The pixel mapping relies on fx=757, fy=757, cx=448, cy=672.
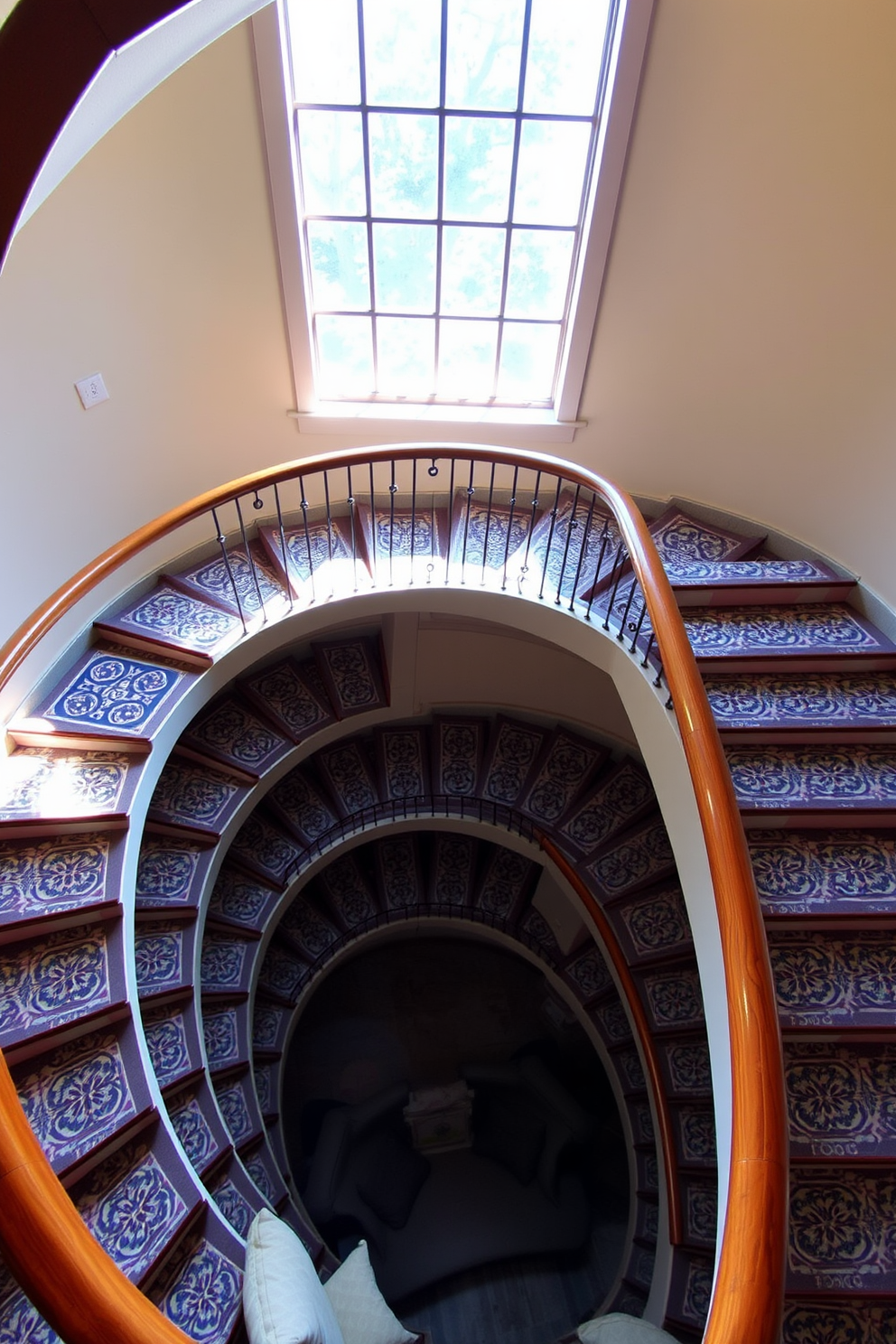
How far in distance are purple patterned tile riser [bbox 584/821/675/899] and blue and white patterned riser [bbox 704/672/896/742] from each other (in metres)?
1.92

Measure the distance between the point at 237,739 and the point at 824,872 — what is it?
333 centimetres

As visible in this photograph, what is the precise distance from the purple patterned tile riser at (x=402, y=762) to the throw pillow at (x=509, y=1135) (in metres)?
2.62

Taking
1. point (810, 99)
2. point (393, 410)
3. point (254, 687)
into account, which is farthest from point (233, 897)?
point (810, 99)

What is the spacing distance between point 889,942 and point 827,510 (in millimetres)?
2135

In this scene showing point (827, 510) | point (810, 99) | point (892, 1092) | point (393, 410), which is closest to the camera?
point (892, 1092)

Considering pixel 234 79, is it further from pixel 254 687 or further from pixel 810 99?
pixel 254 687

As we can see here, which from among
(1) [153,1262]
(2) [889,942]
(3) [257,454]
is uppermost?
(3) [257,454]

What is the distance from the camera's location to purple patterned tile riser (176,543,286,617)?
402 cm

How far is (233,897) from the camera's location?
4.86m

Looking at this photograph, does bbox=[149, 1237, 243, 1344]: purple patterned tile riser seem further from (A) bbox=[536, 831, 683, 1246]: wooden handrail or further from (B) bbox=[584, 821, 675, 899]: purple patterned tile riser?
(B) bbox=[584, 821, 675, 899]: purple patterned tile riser

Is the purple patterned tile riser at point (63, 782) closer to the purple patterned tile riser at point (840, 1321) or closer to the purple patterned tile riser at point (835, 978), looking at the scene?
the purple patterned tile riser at point (835, 978)

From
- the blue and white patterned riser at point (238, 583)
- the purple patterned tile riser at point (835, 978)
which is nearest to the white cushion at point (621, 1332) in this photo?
the purple patterned tile riser at point (835, 978)

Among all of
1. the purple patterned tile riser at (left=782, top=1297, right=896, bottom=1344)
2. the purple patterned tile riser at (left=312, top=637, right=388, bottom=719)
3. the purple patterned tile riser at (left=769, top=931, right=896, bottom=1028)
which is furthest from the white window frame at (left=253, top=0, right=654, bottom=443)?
the purple patterned tile riser at (left=782, top=1297, right=896, bottom=1344)

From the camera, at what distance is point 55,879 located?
301cm
